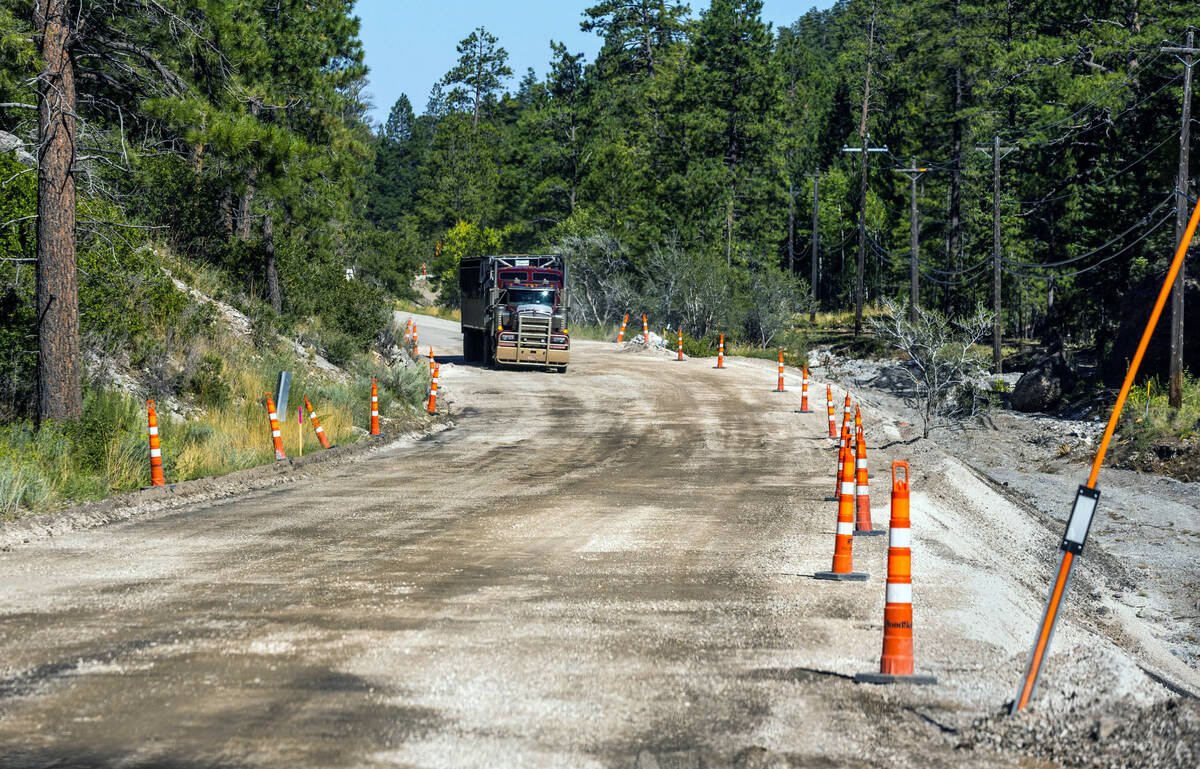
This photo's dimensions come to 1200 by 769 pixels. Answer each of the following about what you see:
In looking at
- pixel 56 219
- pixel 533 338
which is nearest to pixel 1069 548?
pixel 56 219

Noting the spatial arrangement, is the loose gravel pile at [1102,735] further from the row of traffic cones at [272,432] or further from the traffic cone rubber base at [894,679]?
the row of traffic cones at [272,432]

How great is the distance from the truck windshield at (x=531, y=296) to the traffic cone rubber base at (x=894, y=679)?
101 feet

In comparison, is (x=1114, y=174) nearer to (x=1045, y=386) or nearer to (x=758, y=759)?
(x=1045, y=386)

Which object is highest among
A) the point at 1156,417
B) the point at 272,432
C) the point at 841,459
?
the point at 841,459

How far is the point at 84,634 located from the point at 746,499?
10.2m

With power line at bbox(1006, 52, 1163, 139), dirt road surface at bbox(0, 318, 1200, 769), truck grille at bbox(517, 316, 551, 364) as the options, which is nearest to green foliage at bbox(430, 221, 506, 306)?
truck grille at bbox(517, 316, 551, 364)

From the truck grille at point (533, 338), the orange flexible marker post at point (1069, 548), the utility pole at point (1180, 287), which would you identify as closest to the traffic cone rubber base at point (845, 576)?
the orange flexible marker post at point (1069, 548)

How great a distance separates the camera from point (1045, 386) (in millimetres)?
41188

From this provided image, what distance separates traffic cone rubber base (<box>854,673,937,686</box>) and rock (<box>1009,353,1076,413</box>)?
36032 mm

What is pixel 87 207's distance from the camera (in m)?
18.3

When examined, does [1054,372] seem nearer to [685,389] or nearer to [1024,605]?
[685,389]

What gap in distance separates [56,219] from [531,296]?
75.3 feet

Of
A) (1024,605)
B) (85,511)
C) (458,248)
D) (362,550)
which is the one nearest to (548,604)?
(362,550)

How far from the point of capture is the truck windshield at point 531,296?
1476 inches
